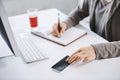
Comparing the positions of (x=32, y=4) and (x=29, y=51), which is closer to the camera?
(x=29, y=51)

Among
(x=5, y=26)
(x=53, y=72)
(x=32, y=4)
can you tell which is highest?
(x=5, y=26)

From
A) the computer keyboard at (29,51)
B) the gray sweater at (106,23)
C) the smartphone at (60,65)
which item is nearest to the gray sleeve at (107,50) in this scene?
the gray sweater at (106,23)

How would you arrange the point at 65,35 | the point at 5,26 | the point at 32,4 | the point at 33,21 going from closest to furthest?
the point at 5,26, the point at 65,35, the point at 33,21, the point at 32,4

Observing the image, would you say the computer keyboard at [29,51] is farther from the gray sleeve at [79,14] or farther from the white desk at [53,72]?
the gray sleeve at [79,14]

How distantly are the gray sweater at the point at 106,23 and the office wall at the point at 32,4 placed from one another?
1.24 meters

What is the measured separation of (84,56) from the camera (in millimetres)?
1069

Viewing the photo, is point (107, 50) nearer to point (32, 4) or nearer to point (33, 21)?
point (33, 21)

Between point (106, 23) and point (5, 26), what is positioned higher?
point (5, 26)

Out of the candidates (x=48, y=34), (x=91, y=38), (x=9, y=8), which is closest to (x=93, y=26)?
(x=91, y=38)

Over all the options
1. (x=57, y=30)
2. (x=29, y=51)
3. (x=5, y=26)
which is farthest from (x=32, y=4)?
(x=5, y=26)

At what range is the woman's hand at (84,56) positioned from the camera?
1.07 meters

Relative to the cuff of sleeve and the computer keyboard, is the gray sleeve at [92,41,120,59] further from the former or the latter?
the computer keyboard

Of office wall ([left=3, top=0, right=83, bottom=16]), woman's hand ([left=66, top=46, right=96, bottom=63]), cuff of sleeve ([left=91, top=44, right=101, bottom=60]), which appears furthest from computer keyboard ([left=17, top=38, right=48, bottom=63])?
office wall ([left=3, top=0, right=83, bottom=16])

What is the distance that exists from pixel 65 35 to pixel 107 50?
13.9 inches
